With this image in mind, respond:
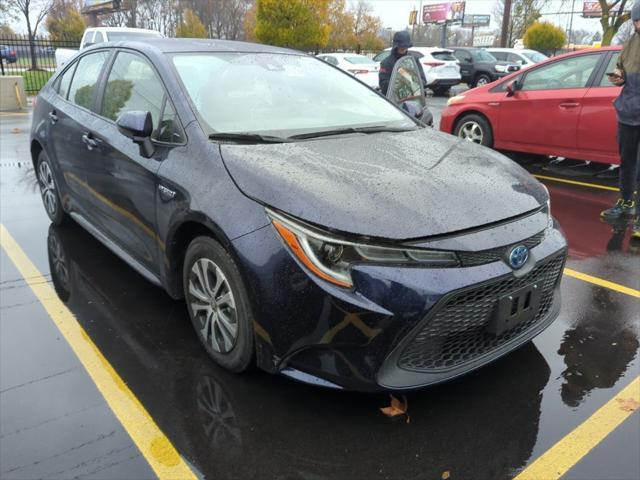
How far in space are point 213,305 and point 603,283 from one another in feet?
9.48

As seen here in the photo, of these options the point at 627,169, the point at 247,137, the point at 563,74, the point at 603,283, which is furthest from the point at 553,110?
the point at 247,137

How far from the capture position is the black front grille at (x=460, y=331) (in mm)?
2264

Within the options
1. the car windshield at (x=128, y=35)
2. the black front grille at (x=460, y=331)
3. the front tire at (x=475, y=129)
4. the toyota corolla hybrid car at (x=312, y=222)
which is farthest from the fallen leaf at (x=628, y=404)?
the car windshield at (x=128, y=35)

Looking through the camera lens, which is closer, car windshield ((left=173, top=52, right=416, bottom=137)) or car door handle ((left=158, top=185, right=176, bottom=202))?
car door handle ((left=158, top=185, right=176, bottom=202))

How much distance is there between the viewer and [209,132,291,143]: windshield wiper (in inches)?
113

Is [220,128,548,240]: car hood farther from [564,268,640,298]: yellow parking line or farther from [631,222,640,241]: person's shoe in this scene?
[631,222,640,241]: person's shoe

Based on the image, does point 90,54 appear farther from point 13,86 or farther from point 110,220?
point 13,86

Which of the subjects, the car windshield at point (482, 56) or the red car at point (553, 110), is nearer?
the red car at point (553, 110)

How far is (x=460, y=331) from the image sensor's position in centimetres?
235

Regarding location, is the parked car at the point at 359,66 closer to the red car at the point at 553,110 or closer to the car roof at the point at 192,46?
the red car at the point at 553,110

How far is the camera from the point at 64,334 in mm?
3293

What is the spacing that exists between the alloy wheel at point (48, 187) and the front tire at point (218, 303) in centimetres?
248

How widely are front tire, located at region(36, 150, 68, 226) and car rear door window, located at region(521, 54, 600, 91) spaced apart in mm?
5886

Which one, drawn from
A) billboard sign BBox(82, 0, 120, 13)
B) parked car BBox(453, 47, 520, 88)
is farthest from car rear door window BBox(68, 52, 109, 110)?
billboard sign BBox(82, 0, 120, 13)
